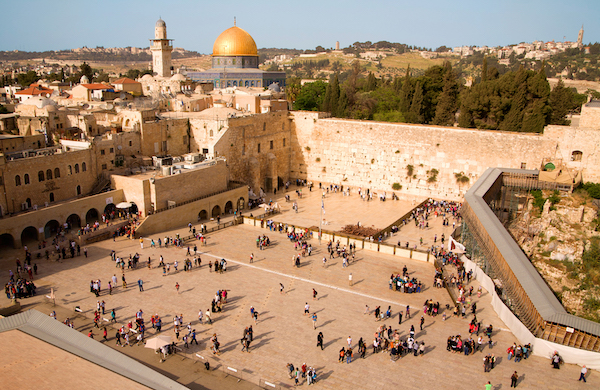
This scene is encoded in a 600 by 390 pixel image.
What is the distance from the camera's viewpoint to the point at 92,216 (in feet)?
80.1

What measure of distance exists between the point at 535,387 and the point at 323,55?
16930 cm

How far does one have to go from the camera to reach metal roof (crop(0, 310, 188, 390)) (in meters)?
10.4

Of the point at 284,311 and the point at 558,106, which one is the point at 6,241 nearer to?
the point at 284,311

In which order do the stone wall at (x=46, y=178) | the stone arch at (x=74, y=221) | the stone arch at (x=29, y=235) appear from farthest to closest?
the stone arch at (x=74, y=221) < the stone arch at (x=29, y=235) < the stone wall at (x=46, y=178)

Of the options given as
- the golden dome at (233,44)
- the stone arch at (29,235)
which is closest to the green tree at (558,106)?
the golden dome at (233,44)

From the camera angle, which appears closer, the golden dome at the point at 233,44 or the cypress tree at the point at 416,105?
the cypress tree at the point at 416,105

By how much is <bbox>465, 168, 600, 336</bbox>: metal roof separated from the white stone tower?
35880mm

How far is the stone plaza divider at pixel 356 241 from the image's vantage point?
2167cm

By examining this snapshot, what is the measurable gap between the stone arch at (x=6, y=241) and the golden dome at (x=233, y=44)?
3378 centimetres

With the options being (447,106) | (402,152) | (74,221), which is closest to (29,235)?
(74,221)

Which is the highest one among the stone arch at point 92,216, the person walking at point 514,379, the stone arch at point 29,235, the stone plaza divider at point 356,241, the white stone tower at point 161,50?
the white stone tower at point 161,50

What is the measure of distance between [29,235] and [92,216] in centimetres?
319

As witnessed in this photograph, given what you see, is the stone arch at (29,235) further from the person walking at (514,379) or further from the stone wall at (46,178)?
the person walking at (514,379)

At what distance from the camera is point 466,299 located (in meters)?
17.5
